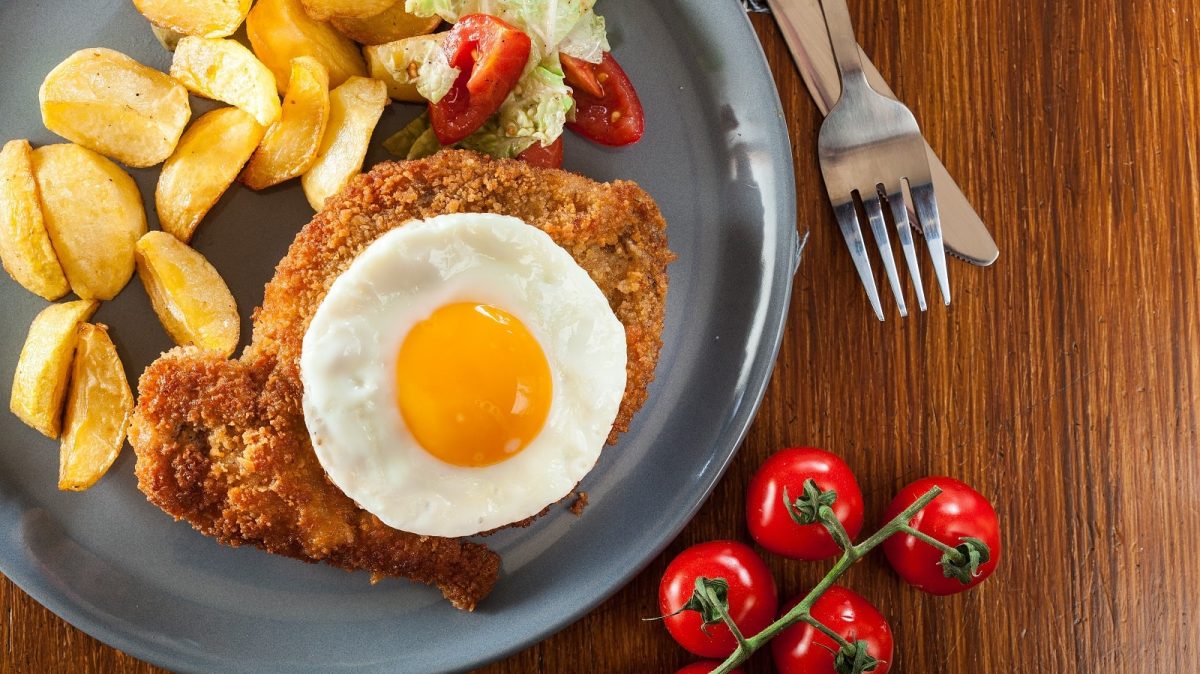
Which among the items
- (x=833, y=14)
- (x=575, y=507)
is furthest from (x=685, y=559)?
(x=833, y=14)

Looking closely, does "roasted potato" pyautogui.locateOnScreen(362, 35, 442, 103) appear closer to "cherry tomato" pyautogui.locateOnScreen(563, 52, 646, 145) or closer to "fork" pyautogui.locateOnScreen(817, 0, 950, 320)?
"cherry tomato" pyautogui.locateOnScreen(563, 52, 646, 145)

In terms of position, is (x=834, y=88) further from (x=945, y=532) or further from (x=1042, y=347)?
(x=945, y=532)

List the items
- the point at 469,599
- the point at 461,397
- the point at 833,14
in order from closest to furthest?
the point at 461,397
the point at 469,599
the point at 833,14

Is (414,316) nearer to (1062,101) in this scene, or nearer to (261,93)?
(261,93)

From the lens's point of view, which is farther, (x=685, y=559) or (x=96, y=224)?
(x=685, y=559)

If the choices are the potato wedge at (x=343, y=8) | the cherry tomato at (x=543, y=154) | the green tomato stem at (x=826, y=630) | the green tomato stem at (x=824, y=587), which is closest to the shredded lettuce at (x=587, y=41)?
the cherry tomato at (x=543, y=154)

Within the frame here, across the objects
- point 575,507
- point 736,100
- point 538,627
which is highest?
point 736,100

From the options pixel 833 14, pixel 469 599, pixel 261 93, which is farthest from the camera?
pixel 833 14
